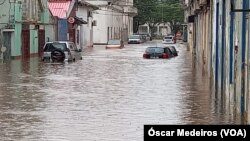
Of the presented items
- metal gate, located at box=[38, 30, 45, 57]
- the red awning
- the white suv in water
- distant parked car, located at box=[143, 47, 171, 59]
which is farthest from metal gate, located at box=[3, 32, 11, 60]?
the red awning

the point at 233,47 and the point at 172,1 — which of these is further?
the point at 172,1

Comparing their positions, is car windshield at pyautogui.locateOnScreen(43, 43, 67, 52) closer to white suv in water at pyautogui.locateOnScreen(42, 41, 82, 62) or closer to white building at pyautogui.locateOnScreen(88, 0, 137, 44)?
white suv in water at pyautogui.locateOnScreen(42, 41, 82, 62)

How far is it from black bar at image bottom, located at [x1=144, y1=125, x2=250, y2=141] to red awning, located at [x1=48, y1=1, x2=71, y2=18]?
181 ft

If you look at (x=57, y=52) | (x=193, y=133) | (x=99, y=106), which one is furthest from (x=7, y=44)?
(x=193, y=133)

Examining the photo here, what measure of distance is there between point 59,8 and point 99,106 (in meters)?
45.5

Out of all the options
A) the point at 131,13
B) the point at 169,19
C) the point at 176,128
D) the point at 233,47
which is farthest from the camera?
the point at 169,19

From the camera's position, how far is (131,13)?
123m

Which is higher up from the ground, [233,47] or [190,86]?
[233,47]

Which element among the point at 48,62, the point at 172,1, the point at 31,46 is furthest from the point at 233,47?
the point at 172,1

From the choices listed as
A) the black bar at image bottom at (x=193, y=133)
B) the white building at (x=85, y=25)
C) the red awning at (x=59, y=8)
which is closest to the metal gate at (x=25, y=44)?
the red awning at (x=59, y=8)

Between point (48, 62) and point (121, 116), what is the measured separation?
28427 mm

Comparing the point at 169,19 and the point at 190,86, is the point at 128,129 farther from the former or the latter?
the point at 169,19

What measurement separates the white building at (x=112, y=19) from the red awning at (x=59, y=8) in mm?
34433

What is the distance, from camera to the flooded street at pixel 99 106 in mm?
13141
